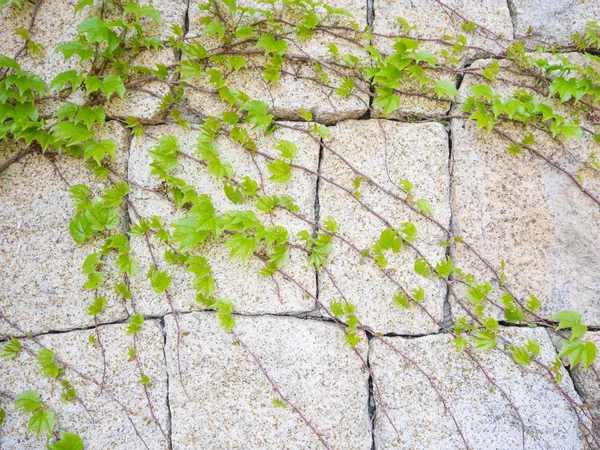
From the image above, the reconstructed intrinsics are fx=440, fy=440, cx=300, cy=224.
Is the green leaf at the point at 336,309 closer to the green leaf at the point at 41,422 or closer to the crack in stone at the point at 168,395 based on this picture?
the crack in stone at the point at 168,395

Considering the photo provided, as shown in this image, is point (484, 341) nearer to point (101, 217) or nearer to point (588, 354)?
point (588, 354)

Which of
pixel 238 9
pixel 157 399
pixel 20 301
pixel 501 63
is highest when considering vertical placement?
pixel 501 63

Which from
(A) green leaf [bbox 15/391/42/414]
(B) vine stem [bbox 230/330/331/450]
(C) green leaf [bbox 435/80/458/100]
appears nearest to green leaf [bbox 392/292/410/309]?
(B) vine stem [bbox 230/330/331/450]

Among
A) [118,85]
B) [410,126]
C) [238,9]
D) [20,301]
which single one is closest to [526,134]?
[410,126]

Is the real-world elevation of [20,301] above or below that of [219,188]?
below

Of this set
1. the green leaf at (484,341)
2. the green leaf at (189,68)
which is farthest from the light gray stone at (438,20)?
the green leaf at (484,341)

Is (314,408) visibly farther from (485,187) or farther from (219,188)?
(485,187)
